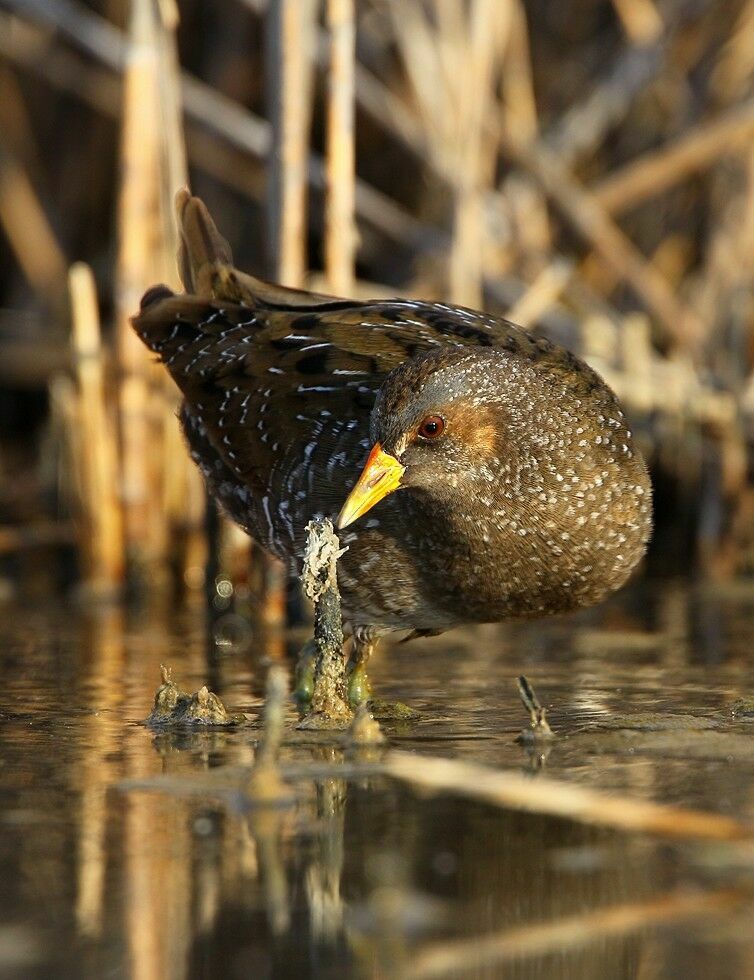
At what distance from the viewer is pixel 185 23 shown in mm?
10383

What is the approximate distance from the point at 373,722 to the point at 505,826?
34.2 inches

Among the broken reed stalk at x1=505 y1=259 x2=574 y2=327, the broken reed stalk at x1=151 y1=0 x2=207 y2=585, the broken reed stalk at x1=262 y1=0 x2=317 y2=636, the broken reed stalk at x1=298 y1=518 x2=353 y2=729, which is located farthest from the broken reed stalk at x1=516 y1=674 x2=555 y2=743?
the broken reed stalk at x1=505 y1=259 x2=574 y2=327

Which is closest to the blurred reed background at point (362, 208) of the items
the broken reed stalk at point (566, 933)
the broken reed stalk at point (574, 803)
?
the broken reed stalk at point (574, 803)

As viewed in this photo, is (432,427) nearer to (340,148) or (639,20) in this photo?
(340,148)

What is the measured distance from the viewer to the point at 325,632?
461 cm

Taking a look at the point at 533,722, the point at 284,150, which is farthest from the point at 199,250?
the point at 533,722

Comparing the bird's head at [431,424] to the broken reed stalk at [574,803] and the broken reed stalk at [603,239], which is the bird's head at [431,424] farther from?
the broken reed stalk at [603,239]

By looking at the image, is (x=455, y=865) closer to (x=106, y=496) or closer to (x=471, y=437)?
(x=471, y=437)

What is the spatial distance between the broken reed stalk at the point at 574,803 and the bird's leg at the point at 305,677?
4.72 feet

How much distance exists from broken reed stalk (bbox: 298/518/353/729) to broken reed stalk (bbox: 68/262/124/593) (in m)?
3.41

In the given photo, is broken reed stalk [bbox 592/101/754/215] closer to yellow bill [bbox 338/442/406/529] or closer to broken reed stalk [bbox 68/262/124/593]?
broken reed stalk [bbox 68/262/124/593]

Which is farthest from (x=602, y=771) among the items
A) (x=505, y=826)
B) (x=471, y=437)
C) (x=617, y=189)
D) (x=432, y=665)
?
(x=617, y=189)

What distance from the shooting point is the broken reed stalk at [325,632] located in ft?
14.7

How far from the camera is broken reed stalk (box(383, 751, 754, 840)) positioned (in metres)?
3.23
